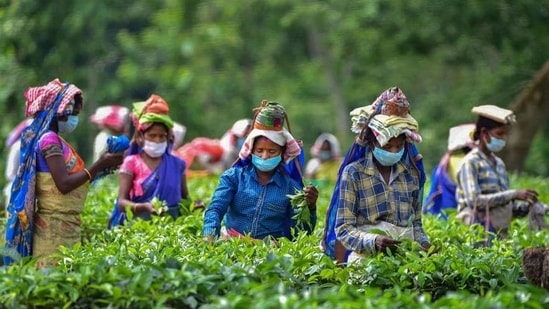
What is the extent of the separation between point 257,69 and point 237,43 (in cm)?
122

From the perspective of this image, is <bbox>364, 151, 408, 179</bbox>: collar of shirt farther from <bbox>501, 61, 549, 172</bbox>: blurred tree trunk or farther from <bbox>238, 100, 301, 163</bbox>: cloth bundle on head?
<bbox>501, 61, 549, 172</bbox>: blurred tree trunk

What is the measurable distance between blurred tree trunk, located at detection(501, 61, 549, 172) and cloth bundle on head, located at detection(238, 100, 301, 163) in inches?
444

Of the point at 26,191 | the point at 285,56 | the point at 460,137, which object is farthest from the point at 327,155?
the point at 285,56

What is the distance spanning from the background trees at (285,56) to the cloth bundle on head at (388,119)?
39.8 feet

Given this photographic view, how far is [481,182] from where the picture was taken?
11.6 meters

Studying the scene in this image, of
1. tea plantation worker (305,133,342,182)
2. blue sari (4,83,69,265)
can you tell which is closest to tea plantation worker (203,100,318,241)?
blue sari (4,83,69,265)

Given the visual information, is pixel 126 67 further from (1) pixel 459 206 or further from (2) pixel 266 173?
(2) pixel 266 173

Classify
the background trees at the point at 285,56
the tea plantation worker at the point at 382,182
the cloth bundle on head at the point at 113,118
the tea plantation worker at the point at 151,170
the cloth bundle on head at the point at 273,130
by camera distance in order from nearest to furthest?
1. the tea plantation worker at the point at 382,182
2. the cloth bundle on head at the point at 273,130
3. the tea plantation worker at the point at 151,170
4. the cloth bundle on head at the point at 113,118
5. the background trees at the point at 285,56

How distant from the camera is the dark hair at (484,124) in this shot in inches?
462

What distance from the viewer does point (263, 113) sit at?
30.9 ft

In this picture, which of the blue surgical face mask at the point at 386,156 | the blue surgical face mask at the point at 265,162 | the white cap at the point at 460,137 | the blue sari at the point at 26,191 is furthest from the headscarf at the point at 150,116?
the blue surgical face mask at the point at 386,156

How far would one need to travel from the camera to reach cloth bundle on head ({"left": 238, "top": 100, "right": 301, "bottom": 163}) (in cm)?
942

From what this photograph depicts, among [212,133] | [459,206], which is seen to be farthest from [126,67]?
[459,206]

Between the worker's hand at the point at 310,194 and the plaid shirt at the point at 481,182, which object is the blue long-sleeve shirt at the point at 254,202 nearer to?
the worker's hand at the point at 310,194
